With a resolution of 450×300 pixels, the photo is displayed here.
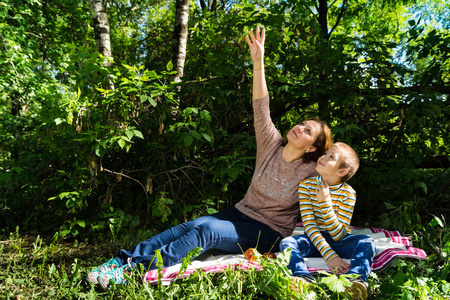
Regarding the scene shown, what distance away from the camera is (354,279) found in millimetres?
1875

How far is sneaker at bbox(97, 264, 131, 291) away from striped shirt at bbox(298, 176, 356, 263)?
48.6 inches

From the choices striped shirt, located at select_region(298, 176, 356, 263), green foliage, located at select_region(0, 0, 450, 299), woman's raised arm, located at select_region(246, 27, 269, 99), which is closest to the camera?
striped shirt, located at select_region(298, 176, 356, 263)

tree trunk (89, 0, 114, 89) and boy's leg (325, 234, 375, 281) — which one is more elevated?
tree trunk (89, 0, 114, 89)

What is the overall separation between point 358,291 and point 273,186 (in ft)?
3.14

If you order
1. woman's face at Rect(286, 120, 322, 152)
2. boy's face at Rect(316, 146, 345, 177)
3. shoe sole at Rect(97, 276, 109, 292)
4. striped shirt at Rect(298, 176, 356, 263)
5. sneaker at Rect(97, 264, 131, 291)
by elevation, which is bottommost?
shoe sole at Rect(97, 276, 109, 292)

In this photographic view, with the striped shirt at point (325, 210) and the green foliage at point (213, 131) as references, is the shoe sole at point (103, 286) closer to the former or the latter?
the green foliage at point (213, 131)

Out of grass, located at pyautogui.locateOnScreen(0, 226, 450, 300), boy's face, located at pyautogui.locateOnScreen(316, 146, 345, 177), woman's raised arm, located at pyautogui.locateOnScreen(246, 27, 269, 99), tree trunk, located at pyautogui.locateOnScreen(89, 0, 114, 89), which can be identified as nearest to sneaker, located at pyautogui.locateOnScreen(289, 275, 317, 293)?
grass, located at pyautogui.locateOnScreen(0, 226, 450, 300)

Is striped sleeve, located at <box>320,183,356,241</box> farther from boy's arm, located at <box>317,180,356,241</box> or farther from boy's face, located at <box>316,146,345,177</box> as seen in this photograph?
boy's face, located at <box>316,146,345,177</box>

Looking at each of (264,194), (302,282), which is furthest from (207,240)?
(302,282)

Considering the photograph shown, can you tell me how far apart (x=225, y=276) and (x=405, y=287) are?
101 cm

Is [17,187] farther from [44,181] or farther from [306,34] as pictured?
[306,34]

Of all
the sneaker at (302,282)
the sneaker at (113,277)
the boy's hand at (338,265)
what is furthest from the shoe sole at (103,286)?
the boy's hand at (338,265)

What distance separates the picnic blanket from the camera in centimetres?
206

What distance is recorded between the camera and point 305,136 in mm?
2508
